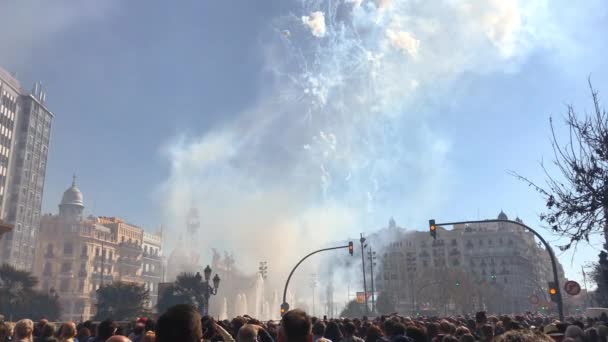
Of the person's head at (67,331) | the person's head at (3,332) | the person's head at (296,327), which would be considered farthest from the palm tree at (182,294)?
the person's head at (296,327)

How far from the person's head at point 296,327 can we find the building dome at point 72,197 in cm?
10903

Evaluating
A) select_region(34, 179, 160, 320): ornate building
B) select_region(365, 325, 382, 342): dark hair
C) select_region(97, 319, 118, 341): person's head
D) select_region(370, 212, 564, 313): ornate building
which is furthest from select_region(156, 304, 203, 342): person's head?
select_region(370, 212, 564, 313): ornate building

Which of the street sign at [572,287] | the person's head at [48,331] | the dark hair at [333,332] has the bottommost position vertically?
the dark hair at [333,332]

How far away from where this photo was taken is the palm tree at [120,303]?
43.9 meters

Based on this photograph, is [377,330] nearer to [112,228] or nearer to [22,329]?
[22,329]

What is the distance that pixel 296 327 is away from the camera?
4168mm

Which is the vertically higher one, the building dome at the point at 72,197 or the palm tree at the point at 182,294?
the building dome at the point at 72,197

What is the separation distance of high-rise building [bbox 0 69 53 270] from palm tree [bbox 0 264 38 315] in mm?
33445

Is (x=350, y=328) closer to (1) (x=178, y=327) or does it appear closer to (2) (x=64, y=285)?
(1) (x=178, y=327)

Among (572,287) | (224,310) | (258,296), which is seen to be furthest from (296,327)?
(258,296)

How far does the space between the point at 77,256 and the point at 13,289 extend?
4811cm

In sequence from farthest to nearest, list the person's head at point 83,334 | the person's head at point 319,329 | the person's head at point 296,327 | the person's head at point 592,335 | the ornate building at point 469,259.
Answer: the ornate building at point 469,259
the person's head at point 83,334
the person's head at point 319,329
the person's head at point 592,335
the person's head at point 296,327

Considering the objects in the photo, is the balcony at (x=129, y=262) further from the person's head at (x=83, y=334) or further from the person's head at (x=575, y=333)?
the person's head at (x=575, y=333)

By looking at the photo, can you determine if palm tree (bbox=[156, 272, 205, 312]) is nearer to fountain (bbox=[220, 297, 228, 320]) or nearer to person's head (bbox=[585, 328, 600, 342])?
fountain (bbox=[220, 297, 228, 320])
